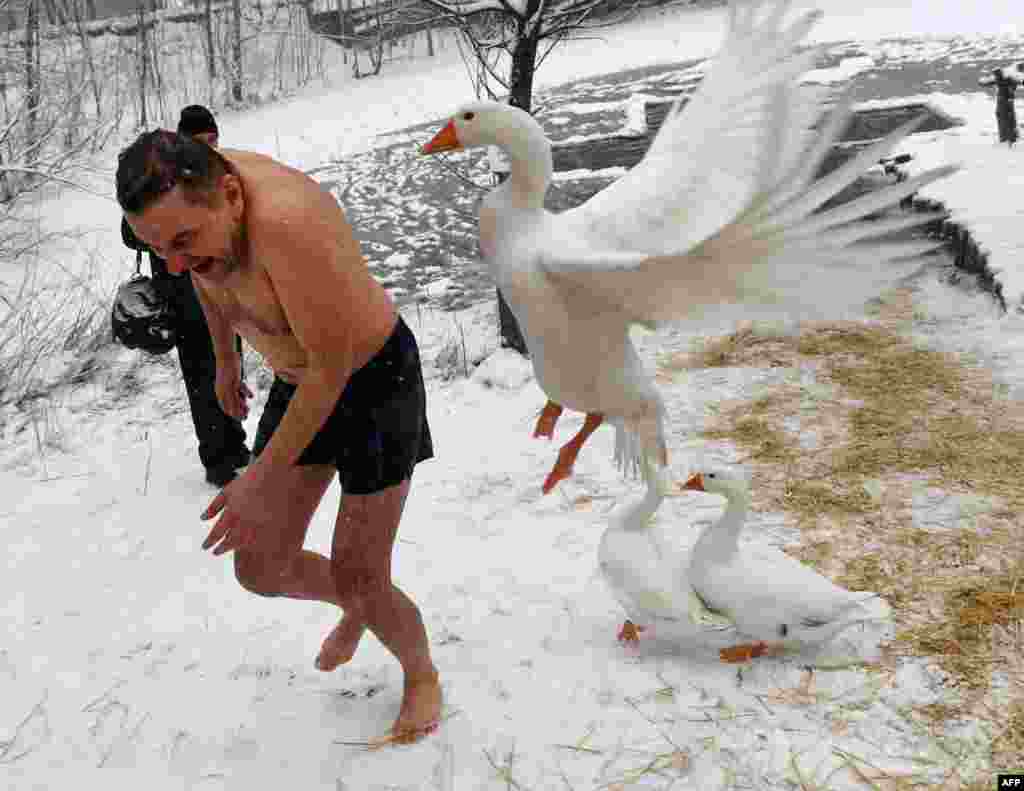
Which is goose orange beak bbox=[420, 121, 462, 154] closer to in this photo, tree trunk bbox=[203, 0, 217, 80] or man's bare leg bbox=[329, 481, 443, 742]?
man's bare leg bbox=[329, 481, 443, 742]

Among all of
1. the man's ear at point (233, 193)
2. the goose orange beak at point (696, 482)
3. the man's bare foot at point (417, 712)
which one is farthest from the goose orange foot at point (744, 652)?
the man's ear at point (233, 193)

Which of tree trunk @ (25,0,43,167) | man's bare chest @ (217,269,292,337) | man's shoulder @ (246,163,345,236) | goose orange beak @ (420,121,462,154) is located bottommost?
tree trunk @ (25,0,43,167)

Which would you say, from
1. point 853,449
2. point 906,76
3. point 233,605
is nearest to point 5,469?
point 233,605

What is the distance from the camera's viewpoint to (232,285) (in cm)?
192

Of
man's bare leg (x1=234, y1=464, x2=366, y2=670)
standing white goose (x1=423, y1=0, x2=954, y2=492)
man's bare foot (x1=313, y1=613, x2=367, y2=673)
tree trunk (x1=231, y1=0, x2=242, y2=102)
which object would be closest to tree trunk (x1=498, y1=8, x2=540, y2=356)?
man's bare foot (x1=313, y1=613, x2=367, y2=673)

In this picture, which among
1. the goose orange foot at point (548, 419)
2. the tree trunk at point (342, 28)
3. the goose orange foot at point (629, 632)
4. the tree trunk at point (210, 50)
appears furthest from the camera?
the tree trunk at point (342, 28)

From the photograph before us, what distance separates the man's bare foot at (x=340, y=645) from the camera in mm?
2680

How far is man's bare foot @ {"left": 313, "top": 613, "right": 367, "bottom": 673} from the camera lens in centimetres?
268

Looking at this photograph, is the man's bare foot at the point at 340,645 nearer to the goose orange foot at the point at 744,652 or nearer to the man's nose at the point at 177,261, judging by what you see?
the goose orange foot at the point at 744,652

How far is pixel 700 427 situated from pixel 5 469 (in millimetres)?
3543

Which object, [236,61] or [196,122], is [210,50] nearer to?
[236,61]

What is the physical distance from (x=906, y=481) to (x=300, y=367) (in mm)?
2618

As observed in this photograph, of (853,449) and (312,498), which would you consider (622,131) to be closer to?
(853,449)

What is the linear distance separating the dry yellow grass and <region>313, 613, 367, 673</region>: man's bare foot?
1569mm
